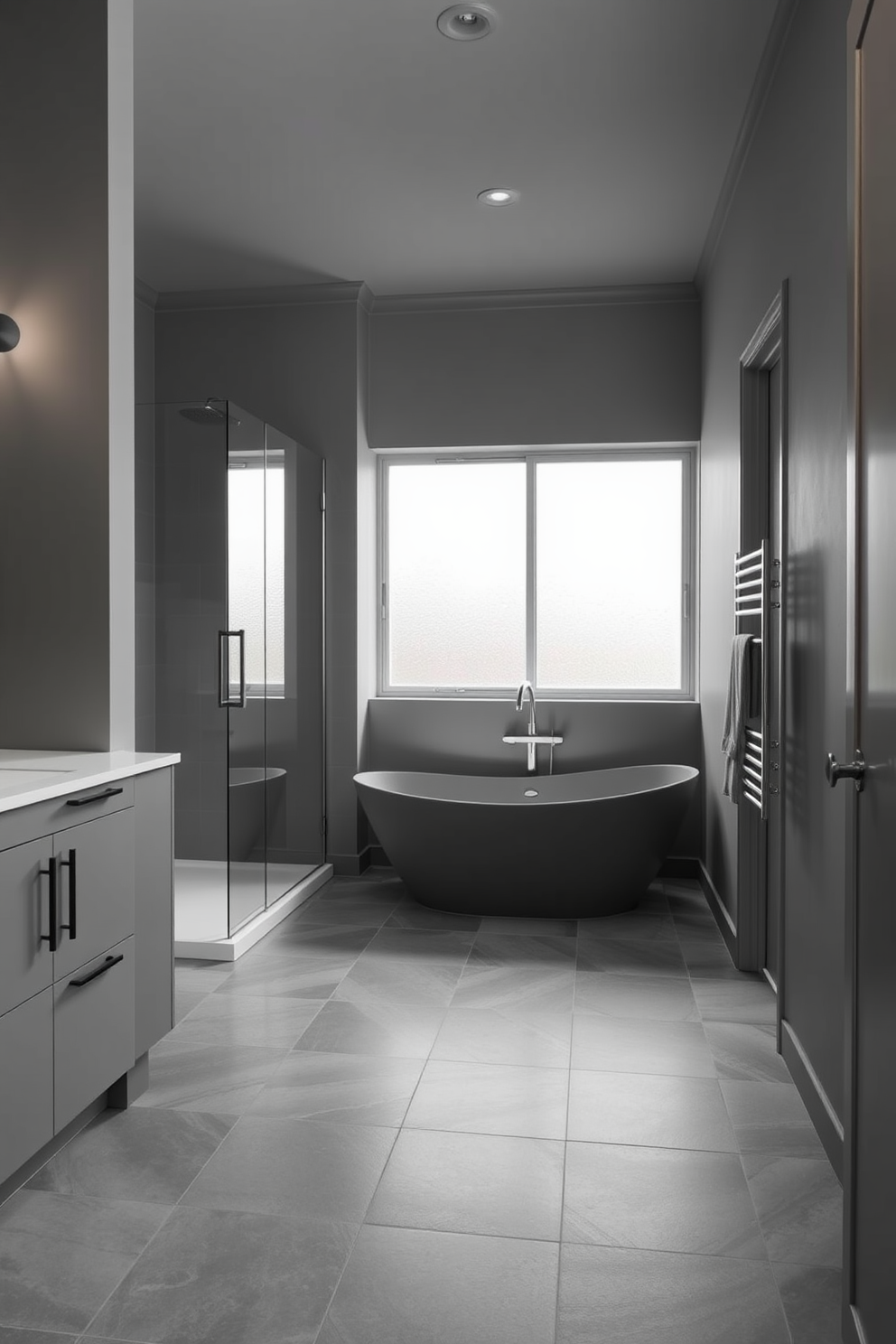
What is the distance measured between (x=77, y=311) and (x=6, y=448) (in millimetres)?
410

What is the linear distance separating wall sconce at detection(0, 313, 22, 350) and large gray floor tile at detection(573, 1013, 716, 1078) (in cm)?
246

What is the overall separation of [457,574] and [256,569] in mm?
1477

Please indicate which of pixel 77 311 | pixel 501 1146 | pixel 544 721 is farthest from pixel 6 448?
pixel 544 721

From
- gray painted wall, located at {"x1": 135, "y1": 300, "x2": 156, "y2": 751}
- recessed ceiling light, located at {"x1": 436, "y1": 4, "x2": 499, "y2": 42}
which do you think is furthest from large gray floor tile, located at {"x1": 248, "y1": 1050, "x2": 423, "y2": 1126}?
recessed ceiling light, located at {"x1": 436, "y1": 4, "x2": 499, "y2": 42}

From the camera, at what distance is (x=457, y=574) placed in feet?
17.6

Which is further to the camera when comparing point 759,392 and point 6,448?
point 759,392

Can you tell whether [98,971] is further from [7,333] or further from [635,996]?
[635,996]

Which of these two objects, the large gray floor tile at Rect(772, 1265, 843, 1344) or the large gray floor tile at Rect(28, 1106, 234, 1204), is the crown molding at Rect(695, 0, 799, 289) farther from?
the large gray floor tile at Rect(28, 1106, 234, 1204)

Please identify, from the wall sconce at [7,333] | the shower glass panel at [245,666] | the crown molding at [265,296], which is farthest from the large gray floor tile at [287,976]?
the crown molding at [265,296]

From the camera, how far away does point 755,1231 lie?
1990 millimetres

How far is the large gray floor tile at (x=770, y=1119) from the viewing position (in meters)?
2.33

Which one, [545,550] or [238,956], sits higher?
[545,550]

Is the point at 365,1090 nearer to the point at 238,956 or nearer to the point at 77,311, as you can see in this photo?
the point at 238,956

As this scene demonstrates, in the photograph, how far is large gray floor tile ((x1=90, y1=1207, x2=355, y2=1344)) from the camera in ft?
5.58
